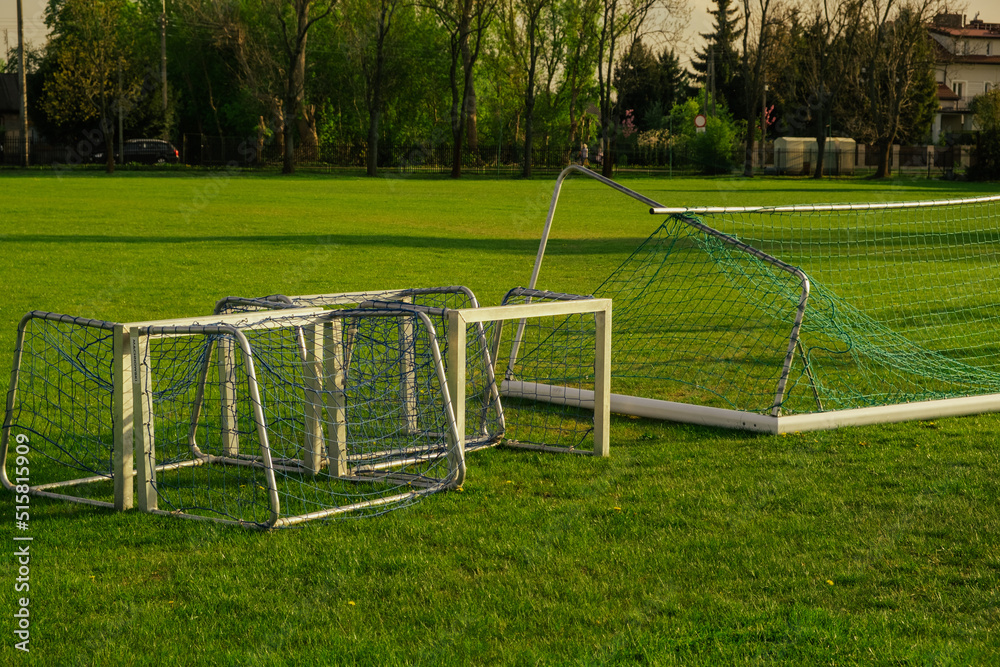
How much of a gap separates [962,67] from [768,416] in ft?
295

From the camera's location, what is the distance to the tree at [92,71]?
49.5 metres

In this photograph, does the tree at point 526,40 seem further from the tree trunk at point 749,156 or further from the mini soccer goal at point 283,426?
the mini soccer goal at point 283,426

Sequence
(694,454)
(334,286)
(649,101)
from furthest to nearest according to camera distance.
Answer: (649,101), (334,286), (694,454)

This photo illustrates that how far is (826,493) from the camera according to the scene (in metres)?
5.54

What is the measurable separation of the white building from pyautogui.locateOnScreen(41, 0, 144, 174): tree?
194 feet

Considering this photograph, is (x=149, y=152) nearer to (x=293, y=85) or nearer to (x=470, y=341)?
(x=293, y=85)

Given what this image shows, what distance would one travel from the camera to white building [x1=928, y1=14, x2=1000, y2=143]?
82938mm

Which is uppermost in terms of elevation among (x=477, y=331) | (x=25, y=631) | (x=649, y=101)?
(x=649, y=101)

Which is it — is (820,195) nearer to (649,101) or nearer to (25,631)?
(25,631)

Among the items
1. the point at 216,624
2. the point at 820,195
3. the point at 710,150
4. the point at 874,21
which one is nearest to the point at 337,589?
the point at 216,624

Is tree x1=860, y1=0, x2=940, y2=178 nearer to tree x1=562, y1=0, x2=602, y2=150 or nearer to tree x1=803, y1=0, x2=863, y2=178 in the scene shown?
tree x1=803, y1=0, x2=863, y2=178

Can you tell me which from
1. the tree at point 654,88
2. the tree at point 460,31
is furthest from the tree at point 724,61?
the tree at point 460,31

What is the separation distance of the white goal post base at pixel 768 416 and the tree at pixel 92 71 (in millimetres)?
44133

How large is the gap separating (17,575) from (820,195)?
3492 centimetres
